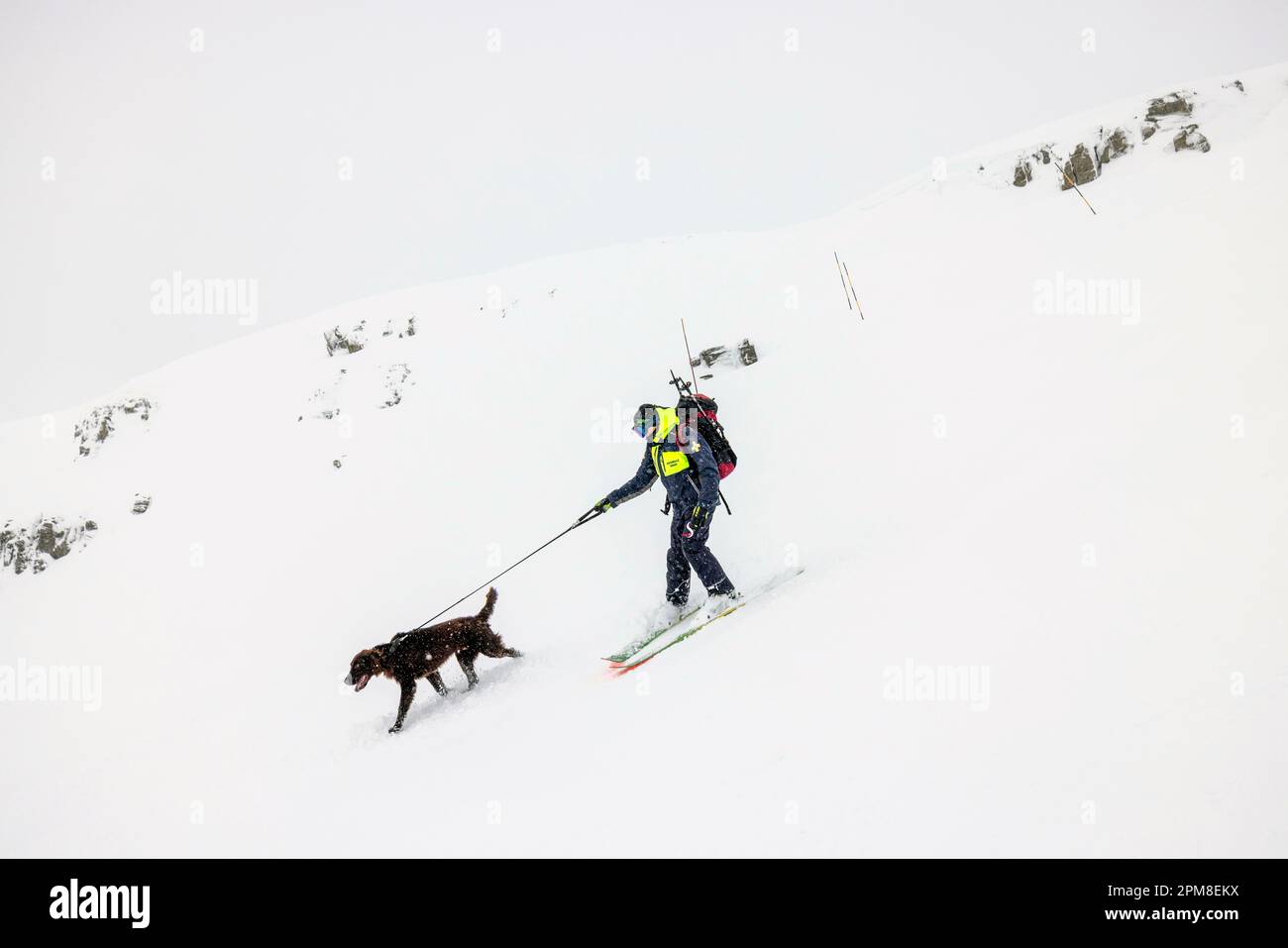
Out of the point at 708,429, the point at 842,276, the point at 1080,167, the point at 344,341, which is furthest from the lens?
the point at 344,341

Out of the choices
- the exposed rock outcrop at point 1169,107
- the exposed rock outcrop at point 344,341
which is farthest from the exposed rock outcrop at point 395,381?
the exposed rock outcrop at point 1169,107

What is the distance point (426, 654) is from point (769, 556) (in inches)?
176

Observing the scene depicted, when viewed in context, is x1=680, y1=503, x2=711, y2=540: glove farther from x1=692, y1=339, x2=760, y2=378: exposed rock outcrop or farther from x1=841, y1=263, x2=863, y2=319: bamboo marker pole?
x1=841, y1=263, x2=863, y2=319: bamboo marker pole

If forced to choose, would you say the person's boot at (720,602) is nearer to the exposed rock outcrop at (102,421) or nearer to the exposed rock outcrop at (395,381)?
the exposed rock outcrop at (395,381)

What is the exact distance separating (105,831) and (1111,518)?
32.0 feet

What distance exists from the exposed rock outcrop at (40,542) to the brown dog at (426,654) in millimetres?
14428

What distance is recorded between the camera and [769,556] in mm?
8430

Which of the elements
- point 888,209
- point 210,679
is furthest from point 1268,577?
point 888,209

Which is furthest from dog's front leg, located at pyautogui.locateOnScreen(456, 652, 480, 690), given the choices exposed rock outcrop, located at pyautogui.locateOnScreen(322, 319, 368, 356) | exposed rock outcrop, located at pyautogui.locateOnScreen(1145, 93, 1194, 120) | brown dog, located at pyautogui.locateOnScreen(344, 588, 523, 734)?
exposed rock outcrop, located at pyautogui.locateOnScreen(1145, 93, 1194, 120)

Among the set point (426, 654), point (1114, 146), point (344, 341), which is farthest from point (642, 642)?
point (1114, 146)

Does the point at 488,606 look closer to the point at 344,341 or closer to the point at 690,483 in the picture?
the point at 690,483

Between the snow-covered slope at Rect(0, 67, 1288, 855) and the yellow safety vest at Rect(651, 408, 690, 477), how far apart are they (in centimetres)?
170
